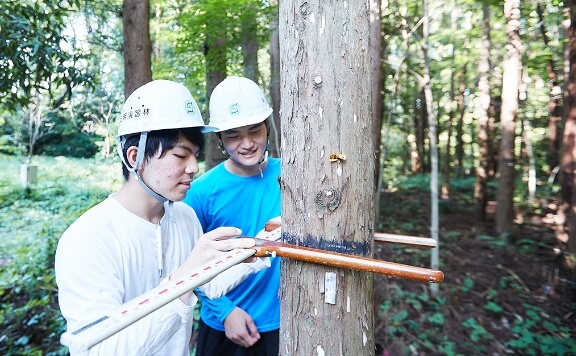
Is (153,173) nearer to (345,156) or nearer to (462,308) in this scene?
(345,156)

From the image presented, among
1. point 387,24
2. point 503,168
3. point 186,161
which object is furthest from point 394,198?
point 186,161

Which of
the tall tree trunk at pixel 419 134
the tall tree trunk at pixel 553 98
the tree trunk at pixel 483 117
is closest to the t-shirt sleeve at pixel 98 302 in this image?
the tall tree trunk at pixel 553 98

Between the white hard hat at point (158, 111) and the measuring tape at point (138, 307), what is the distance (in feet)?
2.05

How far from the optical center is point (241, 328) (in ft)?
5.76

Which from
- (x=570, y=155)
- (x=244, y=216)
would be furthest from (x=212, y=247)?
(x=570, y=155)

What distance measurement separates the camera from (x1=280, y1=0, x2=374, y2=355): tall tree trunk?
1094 millimetres

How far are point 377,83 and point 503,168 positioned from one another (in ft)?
11.6

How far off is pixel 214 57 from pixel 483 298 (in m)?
4.88

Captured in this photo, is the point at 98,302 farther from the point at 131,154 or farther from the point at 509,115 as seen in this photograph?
the point at 509,115

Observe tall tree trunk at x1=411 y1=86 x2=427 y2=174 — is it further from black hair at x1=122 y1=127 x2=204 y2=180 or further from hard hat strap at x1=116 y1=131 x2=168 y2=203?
hard hat strap at x1=116 y1=131 x2=168 y2=203

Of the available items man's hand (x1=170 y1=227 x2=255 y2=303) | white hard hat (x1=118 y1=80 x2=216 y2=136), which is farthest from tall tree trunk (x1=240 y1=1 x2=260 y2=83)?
man's hand (x1=170 y1=227 x2=255 y2=303)

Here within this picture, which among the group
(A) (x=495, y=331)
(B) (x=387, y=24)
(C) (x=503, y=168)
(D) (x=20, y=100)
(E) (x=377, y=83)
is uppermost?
(B) (x=387, y=24)

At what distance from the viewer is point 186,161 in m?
1.45

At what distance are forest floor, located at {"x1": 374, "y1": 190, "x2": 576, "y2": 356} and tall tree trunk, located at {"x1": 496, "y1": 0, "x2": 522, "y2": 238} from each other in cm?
48
